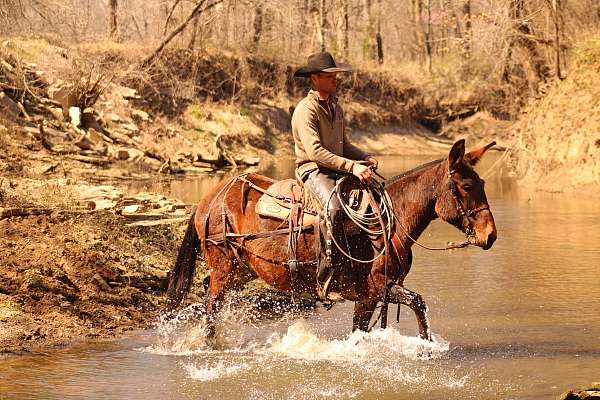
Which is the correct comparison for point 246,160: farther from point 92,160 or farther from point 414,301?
point 414,301

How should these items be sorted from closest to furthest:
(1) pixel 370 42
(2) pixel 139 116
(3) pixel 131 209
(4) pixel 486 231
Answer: (4) pixel 486 231
(3) pixel 131 209
(2) pixel 139 116
(1) pixel 370 42

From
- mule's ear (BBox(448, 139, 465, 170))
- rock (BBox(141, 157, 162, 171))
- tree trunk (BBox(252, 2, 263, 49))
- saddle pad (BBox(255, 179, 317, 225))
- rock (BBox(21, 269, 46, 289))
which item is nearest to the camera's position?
mule's ear (BBox(448, 139, 465, 170))

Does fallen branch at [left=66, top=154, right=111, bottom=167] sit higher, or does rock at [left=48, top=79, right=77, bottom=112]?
rock at [left=48, top=79, right=77, bottom=112]

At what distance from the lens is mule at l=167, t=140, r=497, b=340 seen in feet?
29.1

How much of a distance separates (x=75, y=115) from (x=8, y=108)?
8.72 ft

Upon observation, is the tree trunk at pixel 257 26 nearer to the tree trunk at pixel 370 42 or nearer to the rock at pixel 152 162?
the tree trunk at pixel 370 42

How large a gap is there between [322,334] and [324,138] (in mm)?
2282

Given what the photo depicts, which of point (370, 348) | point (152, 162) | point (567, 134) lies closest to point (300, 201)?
point (370, 348)

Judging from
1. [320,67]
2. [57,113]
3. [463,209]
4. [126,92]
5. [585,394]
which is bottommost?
[585,394]

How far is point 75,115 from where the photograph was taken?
1048 inches

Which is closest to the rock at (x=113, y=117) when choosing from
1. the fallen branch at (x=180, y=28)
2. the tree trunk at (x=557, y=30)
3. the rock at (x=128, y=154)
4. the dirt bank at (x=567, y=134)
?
the rock at (x=128, y=154)

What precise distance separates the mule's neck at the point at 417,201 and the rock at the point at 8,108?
16667 mm

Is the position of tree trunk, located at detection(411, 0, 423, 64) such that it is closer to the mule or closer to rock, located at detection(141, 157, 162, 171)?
rock, located at detection(141, 157, 162, 171)

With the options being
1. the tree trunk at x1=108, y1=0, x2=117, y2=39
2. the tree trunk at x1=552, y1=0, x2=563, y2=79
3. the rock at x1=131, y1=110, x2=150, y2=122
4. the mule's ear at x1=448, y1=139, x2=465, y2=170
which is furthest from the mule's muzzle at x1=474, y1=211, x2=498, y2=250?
the tree trunk at x1=108, y1=0, x2=117, y2=39
